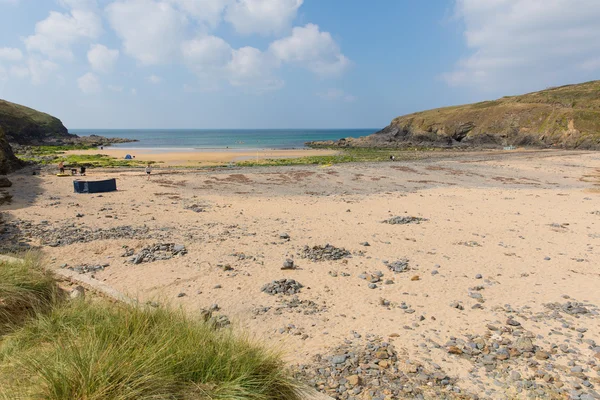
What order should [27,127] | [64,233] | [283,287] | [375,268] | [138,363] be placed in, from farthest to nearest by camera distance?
1. [27,127]
2. [64,233]
3. [375,268]
4. [283,287]
5. [138,363]

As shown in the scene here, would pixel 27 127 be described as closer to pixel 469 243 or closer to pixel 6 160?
pixel 6 160

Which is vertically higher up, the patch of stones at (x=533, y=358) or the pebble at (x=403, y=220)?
the pebble at (x=403, y=220)

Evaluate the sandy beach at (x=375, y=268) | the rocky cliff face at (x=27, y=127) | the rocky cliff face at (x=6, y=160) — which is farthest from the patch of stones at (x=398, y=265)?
the rocky cliff face at (x=27, y=127)

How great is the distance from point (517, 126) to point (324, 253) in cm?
7028

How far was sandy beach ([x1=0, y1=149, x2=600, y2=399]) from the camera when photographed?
5148 mm

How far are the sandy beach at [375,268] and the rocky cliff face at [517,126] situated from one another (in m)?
49.1

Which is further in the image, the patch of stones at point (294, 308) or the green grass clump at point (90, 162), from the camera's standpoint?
the green grass clump at point (90, 162)

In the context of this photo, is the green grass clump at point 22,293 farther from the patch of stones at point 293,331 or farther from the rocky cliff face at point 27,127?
the rocky cliff face at point 27,127

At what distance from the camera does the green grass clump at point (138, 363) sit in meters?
2.81

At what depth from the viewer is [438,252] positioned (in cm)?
967

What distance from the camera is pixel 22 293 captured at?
16.8 feet

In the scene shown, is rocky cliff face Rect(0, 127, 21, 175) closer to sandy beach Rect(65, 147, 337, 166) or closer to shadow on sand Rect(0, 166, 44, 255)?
shadow on sand Rect(0, 166, 44, 255)

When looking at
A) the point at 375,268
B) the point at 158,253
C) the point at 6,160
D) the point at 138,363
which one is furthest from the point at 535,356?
the point at 6,160

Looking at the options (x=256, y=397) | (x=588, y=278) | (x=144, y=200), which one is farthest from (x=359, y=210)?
(x=256, y=397)
